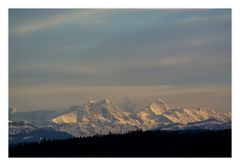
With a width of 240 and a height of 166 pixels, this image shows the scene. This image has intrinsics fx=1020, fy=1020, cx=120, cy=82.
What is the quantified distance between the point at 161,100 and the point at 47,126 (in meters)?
2.80

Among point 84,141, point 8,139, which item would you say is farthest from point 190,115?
point 8,139

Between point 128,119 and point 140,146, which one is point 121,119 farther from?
point 140,146

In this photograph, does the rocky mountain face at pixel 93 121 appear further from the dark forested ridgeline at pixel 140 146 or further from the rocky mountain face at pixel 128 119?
the dark forested ridgeline at pixel 140 146

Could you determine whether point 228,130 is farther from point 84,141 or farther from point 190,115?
point 84,141

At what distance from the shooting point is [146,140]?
23.6 meters

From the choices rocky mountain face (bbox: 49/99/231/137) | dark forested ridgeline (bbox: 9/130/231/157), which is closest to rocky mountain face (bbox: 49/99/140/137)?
rocky mountain face (bbox: 49/99/231/137)

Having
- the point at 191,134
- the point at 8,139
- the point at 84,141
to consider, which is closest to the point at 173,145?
the point at 191,134

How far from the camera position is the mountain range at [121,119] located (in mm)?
23781

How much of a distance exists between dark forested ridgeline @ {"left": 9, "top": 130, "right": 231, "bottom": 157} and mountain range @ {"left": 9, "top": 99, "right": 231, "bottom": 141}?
301 mm

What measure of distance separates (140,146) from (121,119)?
1.26 metres

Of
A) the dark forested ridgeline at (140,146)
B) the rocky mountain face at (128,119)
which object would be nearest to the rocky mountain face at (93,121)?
the rocky mountain face at (128,119)

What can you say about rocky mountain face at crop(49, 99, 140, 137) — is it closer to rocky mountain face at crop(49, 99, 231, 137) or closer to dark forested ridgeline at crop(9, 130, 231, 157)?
rocky mountain face at crop(49, 99, 231, 137)

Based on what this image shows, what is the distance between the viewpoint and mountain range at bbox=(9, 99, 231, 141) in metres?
23.8
